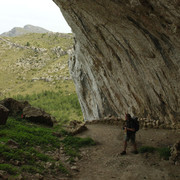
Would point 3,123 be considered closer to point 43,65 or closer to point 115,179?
point 115,179

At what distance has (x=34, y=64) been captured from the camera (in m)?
78.4

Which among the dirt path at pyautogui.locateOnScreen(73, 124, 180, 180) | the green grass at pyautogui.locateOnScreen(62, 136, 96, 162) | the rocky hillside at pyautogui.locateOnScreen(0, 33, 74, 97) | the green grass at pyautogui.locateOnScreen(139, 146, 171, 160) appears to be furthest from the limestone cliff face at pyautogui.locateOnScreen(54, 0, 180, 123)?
the rocky hillside at pyautogui.locateOnScreen(0, 33, 74, 97)

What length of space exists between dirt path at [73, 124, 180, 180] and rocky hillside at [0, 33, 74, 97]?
4954cm

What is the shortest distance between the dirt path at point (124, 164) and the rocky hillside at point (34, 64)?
49.5 metres

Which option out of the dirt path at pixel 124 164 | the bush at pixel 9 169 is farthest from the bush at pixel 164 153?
the bush at pixel 9 169

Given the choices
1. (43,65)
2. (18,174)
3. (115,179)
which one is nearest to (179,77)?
(115,179)

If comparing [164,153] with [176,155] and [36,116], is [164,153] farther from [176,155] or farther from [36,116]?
[36,116]

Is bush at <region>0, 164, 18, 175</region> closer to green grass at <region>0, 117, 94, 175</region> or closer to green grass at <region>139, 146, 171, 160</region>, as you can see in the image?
green grass at <region>0, 117, 94, 175</region>

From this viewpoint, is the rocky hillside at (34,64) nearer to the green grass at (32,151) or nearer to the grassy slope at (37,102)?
the grassy slope at (37,102)

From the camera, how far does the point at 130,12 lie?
9.28 metres

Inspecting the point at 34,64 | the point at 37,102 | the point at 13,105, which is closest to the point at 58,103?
the point at 37,102

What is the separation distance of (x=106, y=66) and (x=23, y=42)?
266 ft

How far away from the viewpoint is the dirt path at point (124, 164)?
7.00m

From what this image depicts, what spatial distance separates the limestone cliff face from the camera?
876 centimetres
